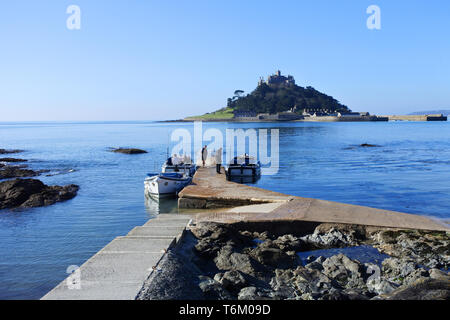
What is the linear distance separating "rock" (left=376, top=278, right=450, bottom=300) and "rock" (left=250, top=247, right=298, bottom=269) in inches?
122

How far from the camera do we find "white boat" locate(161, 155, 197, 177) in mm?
25359

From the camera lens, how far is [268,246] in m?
9.77

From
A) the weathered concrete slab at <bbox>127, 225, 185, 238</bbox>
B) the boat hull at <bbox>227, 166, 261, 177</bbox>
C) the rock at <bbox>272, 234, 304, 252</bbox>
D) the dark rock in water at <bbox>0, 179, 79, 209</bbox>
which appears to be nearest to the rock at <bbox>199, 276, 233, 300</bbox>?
the weathered concrete slab at <bbox>127, 225, 185, 238</bbox>

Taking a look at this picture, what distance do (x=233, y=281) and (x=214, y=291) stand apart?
0.58m

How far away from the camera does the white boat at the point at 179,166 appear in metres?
25.4

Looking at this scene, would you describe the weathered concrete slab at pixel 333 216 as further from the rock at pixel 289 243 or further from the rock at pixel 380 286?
the rock at pixel 380 286

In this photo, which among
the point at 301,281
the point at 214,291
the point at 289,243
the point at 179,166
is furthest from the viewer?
the point at 179,166

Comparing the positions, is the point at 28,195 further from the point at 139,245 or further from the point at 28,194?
the point at 139,245

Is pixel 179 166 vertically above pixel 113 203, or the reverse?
pixel 179 166

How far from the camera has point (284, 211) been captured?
12906 millimetres

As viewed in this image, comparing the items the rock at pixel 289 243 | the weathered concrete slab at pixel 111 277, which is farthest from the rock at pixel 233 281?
the rock at pixel 289 243

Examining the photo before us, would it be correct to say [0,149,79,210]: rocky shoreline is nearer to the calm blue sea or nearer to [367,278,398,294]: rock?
the calm blue sea

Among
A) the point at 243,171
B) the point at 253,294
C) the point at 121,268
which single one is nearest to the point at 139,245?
the point at 121,268
